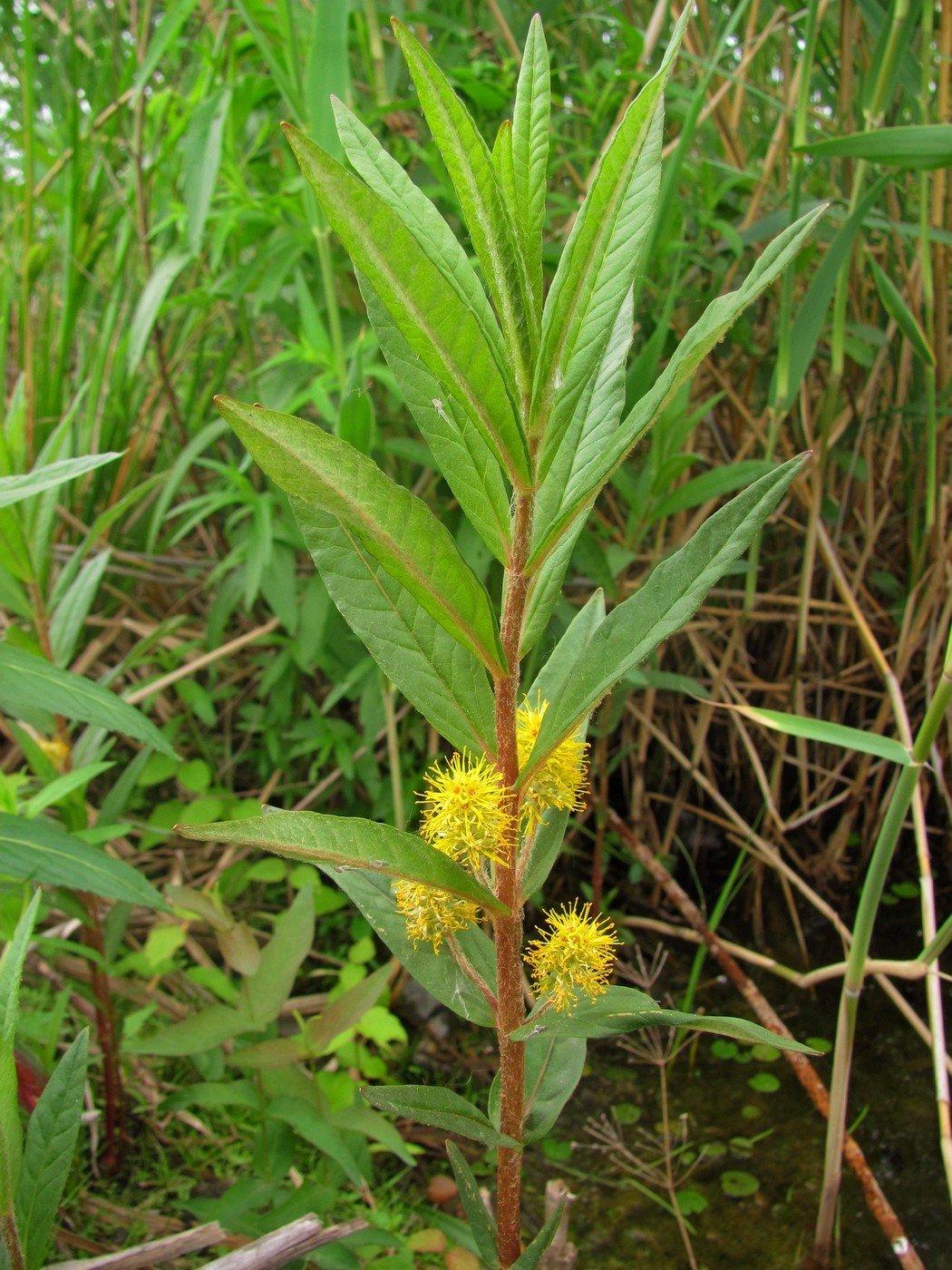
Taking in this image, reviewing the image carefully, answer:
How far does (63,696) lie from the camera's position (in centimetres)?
103

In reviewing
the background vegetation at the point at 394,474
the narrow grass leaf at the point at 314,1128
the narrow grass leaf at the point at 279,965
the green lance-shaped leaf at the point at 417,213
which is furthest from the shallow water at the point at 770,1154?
the green lance-shaped leaf at the point at 417,213

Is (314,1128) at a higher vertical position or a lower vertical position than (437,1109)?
lower

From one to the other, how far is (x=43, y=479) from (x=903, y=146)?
1.05 meters

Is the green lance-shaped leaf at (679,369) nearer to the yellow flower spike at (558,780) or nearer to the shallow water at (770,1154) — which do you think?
the yellow flower spike at (558,780)

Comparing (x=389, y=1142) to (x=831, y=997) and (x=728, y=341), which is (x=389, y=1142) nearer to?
(x=831, y=997)

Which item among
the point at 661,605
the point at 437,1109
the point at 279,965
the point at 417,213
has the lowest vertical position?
the point at 279,965

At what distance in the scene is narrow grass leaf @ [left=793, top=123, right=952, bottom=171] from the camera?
1.22 metres

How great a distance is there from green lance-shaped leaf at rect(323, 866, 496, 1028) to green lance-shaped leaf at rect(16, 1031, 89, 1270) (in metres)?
0.28

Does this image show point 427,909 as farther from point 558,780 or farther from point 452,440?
point 452,440

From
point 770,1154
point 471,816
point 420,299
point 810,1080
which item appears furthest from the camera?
point 770,1154

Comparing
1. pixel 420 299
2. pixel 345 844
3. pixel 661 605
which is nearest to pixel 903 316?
pixel 661 605

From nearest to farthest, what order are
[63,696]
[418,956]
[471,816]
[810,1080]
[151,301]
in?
[471,816] < [418,956] < [63,696] < [810,1080] < [151,301]

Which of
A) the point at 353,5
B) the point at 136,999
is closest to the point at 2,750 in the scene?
the point at 136,999

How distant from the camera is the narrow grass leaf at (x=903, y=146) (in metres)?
1.22
